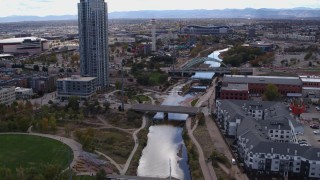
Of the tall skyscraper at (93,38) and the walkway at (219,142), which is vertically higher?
the tall skyscraper at (93,38)

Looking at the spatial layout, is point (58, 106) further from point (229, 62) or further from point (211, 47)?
point (211, 47)

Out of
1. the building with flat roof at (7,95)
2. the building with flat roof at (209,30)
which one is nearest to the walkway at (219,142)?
the building with flat roof at (7,95)

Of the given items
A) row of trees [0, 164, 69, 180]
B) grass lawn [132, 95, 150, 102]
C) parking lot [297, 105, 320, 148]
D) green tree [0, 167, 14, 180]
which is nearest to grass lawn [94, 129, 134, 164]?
row of trees [0, 164, 69, 180]

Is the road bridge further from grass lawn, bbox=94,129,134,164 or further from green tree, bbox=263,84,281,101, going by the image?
grass lawn, bbox=94,129,134,164

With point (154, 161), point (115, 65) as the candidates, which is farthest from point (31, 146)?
point (115, 65)

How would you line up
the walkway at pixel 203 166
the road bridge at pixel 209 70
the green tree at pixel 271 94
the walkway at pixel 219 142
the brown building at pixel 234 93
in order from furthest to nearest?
the road bridge at pixel 209 70 → the green tree at pixel 271 94 → the brown building at pixel 234 93 → the walkway at pixel 219 142 → the walkway at pixel 203 166

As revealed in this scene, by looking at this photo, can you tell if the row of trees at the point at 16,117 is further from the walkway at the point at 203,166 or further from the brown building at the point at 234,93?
the brown building at the point at 234,93

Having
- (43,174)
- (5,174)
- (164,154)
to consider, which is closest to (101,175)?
(43,174)
